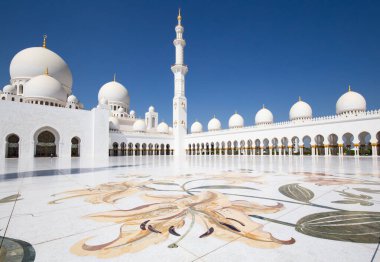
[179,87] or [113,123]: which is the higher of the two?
[179,87]

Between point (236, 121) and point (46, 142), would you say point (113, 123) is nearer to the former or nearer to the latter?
point (46, 142)

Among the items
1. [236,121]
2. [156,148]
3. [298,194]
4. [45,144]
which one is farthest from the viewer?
[156,148]

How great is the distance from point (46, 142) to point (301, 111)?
27467 millimetres

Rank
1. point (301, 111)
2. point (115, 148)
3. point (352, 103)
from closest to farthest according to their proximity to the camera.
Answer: point (352, 103)
point (301, 111)
point (115, 148)

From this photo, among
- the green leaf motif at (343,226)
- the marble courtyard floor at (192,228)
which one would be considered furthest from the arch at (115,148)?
the green leaf motif at (343,226)

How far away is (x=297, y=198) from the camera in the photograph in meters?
2.63

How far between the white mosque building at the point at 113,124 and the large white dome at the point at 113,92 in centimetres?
16

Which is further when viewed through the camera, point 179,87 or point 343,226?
point 179,87

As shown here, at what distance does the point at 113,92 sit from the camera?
33.6 meters

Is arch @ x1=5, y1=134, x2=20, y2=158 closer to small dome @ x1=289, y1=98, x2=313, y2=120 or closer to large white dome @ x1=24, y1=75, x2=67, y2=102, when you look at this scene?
large white dome @ x1=24, y1=75, x2=67, y2=102

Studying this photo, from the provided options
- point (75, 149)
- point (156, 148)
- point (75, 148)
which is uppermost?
point (75, 148)

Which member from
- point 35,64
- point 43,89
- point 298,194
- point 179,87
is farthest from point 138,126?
point 298,194

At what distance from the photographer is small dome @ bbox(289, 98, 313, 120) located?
77.4 feet

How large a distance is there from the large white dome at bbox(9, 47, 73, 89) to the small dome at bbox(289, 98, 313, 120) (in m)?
28.9
